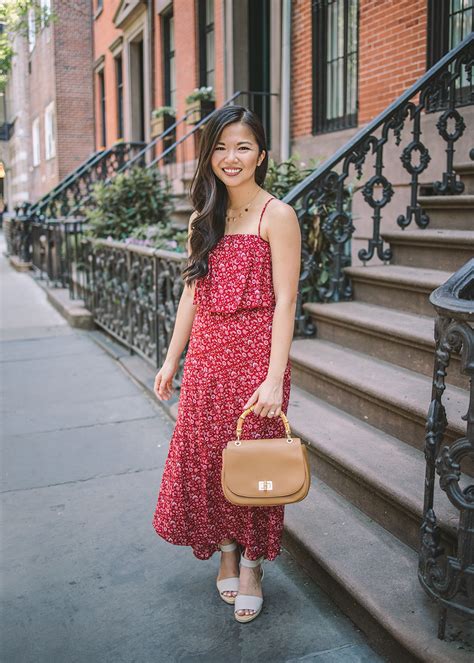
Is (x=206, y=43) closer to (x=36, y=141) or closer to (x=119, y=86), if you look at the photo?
(x=119, y=86)

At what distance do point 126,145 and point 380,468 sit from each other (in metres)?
14.2

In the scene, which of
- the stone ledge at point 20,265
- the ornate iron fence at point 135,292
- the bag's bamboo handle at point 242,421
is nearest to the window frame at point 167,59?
the stone ledge at point 20,265

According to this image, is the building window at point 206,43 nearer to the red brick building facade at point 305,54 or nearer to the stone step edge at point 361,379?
the red brick building facade at point 305,54

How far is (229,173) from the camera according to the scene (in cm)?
263

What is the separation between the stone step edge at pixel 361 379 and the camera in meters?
3.37

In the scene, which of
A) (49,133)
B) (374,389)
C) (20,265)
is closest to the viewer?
(374,389)

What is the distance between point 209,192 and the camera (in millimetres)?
2705

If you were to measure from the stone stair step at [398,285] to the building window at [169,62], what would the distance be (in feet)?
32.7

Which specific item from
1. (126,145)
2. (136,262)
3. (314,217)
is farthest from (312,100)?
(126,145)

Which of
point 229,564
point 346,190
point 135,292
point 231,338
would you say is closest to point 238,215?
point 231,338

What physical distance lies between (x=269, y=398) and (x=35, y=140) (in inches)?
1120

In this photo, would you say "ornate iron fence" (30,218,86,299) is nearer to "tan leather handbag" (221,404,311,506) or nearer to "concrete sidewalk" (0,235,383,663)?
"concrete sidewalk" (0,235,383,663)

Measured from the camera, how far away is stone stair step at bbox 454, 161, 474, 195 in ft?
17.4

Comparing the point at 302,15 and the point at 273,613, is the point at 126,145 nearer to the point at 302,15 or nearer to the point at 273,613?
the point at 302,15
